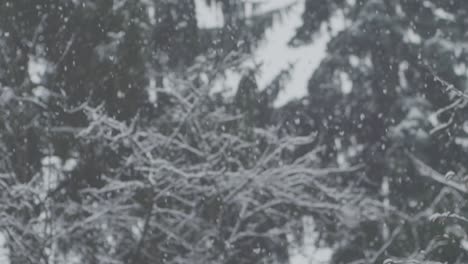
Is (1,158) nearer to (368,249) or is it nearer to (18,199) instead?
(18,199)

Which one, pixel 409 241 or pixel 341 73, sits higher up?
pixel 341 73

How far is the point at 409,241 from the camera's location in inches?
399

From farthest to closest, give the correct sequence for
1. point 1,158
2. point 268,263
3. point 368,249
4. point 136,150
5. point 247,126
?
1. point 368,249
2. point 247,126
3. point 268,263
4. point 1,158
5. point 136,150

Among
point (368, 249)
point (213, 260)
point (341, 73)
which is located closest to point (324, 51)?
point (341, 73)

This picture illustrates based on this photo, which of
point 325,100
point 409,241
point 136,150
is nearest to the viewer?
Result: point 136,150

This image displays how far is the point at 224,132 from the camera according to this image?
8148 millimetres

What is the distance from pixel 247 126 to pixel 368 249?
3.42 metres

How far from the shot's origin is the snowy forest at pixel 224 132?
258 inches

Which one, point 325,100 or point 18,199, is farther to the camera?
point 325,100

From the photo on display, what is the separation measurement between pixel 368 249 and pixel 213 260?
15.2 feet

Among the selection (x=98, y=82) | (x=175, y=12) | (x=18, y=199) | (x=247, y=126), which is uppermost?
(x=175, y=12)

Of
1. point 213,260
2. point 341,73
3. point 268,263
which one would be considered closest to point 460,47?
point 341,73

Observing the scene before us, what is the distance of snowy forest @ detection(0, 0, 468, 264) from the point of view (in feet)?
21.5

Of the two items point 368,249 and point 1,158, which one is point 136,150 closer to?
point 1,158
